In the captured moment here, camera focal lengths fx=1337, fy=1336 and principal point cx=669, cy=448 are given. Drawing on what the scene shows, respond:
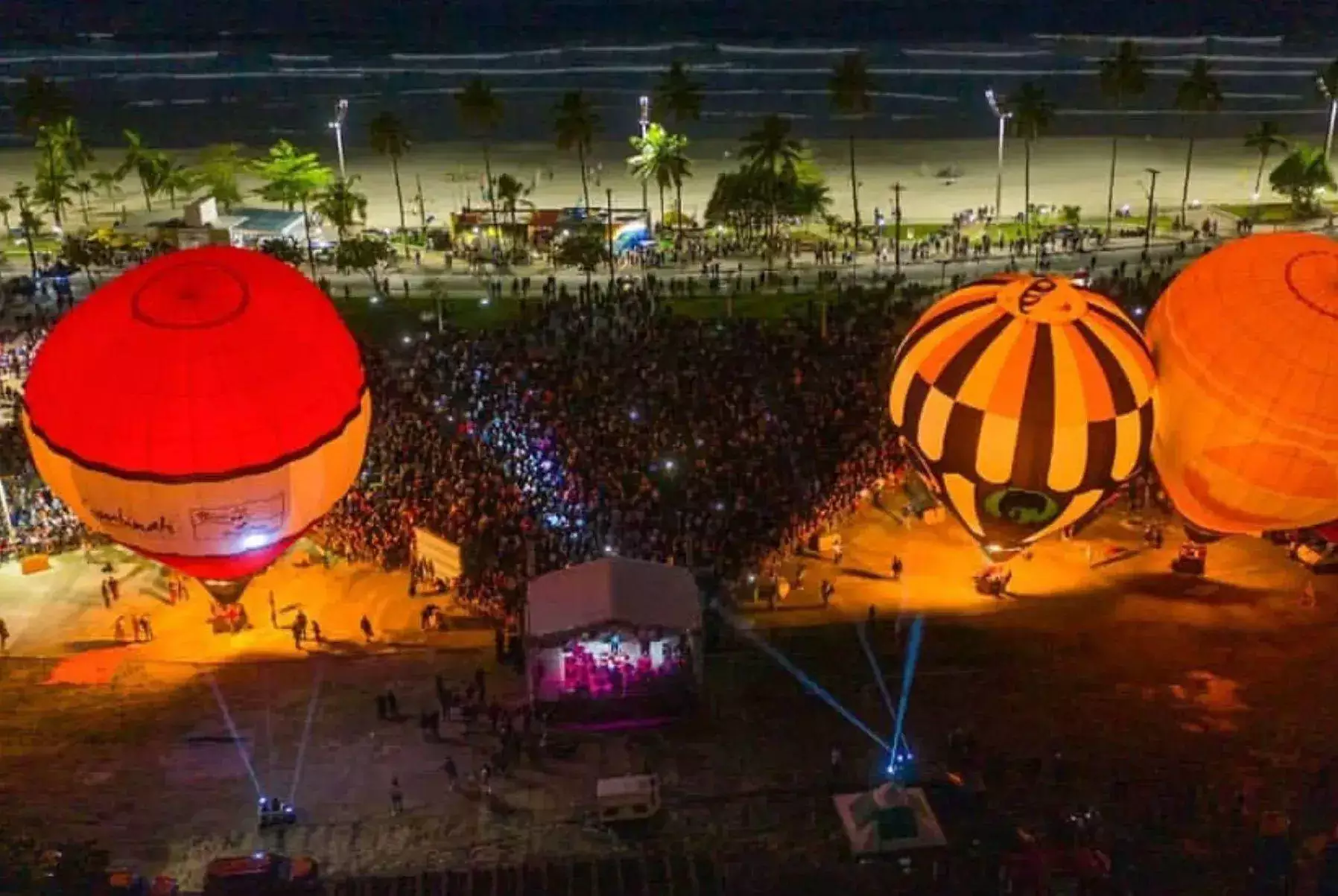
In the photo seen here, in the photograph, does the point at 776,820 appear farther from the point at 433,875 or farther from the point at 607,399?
the point at 607,399

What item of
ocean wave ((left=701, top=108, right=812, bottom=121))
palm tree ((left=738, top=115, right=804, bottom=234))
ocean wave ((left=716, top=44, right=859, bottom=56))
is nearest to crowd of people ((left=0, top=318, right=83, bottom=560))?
palm tree ((left=738, top=115, right=804, bottom=234))

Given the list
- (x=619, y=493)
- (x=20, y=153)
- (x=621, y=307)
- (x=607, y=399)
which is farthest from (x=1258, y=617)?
(x=20, y=153)

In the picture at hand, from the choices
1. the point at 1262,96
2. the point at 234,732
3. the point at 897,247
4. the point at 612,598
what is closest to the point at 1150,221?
the point at 897,247

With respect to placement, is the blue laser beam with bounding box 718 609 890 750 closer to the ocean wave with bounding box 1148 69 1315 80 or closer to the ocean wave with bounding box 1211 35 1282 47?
the ocean wave with bounding box 1148 69 1315 80

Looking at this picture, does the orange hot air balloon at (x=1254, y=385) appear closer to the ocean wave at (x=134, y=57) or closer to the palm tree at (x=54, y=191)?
the palm tree at (x=54, y=191)

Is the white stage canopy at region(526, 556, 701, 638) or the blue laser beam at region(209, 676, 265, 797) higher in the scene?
the white stage canopy at region(526, 556, 701, 638)

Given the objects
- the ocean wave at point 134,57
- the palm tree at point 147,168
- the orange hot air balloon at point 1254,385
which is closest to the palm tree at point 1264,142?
the orange hot air balloon at point 1254,385
